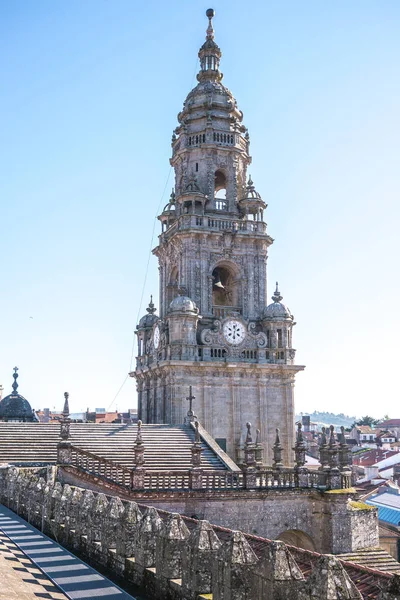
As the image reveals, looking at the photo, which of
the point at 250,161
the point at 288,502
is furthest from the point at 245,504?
the point at 250,161

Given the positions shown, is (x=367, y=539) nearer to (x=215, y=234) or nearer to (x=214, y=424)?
(x=214, y=424)

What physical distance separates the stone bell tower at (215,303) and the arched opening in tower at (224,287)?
0.09 m

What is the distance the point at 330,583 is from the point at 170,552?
491 centimetres

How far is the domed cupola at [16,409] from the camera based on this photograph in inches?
2127

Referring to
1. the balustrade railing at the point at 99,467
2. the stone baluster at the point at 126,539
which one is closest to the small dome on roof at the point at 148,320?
the balustrade railing at the point at 99,467

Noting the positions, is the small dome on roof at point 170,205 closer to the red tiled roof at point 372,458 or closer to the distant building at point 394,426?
the red tiled roof at point 372,458

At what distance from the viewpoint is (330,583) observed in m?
9.54

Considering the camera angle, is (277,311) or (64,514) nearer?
(64,514)

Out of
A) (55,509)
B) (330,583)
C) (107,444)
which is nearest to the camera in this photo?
(330,583)

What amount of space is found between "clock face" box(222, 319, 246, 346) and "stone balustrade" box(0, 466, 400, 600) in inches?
1304

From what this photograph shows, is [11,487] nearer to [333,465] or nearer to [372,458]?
[333,465]

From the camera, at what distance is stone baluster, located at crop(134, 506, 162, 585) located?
1459cm

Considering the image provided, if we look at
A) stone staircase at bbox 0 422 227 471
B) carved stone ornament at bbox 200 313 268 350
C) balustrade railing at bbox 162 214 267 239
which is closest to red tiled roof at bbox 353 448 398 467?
carved stone ornament at bbox 200 313 268 350

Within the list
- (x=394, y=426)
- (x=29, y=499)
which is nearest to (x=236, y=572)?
(x=29, y=499)
